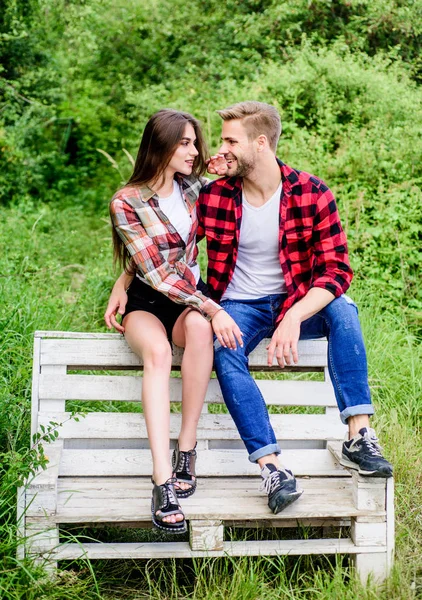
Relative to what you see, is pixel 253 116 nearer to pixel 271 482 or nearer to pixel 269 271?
pixel 269 271

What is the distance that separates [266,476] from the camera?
2.64 meters

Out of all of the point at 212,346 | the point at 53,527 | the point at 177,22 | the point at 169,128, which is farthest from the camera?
the point at 177,22

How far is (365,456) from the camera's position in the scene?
103 inches

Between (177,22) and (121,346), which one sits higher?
(177,22)

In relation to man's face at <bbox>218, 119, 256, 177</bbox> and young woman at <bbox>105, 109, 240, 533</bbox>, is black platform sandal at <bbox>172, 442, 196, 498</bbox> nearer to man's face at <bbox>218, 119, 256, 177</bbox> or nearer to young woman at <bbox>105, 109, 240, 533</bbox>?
young woman at <bbox>105, 109, 240, 533</bbox>

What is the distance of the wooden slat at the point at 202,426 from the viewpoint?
9.68 ft

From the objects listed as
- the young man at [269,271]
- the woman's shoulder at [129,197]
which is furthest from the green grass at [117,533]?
the woman's shoulder at [129,197]

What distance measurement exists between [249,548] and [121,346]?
36.8 inches

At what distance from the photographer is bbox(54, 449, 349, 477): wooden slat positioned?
2926 millimetres

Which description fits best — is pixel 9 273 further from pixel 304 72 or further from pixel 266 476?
pixel 304 72

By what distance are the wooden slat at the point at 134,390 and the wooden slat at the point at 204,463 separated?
0.21m

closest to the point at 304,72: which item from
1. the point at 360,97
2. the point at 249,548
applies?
the point at 360,97

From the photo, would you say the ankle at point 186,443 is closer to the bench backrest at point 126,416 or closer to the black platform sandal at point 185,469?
the black platform sandal at point 185,469

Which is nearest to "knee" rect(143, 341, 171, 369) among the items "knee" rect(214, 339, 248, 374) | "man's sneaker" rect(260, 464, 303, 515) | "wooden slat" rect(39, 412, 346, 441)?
"knee" rect(214, 339, 248, 374)
